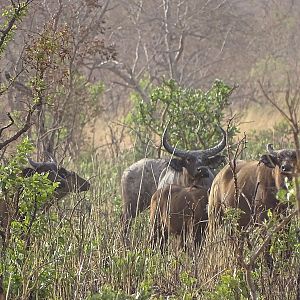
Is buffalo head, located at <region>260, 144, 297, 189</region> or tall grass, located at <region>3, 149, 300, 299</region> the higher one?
buffalo head, located at <region>260, 144, 297, 189</region>

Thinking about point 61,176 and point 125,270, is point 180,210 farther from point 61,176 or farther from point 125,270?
point 125,270

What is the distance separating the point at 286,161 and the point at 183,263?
1.62m

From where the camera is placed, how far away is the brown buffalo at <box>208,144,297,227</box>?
7.61m

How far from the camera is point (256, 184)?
805 centimetres

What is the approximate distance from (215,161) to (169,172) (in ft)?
1.70

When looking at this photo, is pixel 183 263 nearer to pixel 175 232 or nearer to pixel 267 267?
pixel 267 267

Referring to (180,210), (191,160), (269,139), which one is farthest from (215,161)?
(269,139)

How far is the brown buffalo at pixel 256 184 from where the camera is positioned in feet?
25.0

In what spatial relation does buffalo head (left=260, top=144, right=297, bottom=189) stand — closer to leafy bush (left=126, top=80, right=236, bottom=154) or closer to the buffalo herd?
the buffalo herd

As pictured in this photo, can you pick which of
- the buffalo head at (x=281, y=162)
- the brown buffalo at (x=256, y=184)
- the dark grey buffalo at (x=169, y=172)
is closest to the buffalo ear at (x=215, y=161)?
the dark grey buffalo at (x=169, y=172)

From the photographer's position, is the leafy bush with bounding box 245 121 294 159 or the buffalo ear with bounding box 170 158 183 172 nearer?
the buffalo ear with bounding box 170 158 183 172

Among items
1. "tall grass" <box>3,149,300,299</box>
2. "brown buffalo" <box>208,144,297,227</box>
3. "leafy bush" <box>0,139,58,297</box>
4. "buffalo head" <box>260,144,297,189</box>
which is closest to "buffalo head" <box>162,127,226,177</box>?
"brown buffalo" <box>208,144,297,227</box>

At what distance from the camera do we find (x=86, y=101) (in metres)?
13.3

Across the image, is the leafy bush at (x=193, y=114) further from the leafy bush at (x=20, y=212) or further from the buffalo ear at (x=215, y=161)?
the leafy bush at (x=20, y=212)
